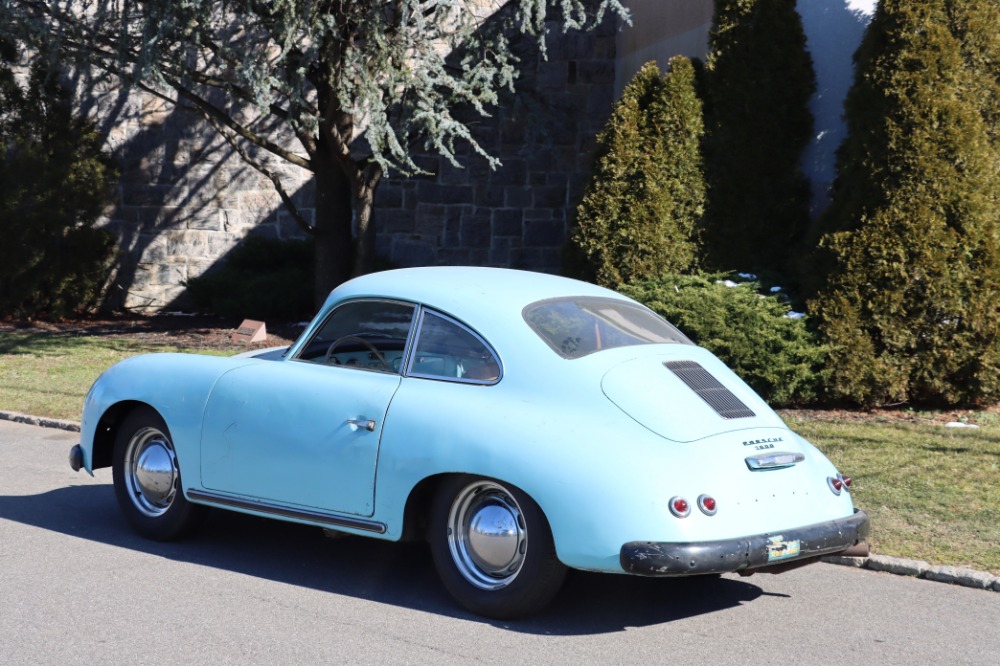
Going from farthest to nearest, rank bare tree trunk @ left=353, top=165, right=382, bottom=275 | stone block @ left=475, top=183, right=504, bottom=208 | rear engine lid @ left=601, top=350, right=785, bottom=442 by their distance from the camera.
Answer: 1. stone block @ left=475, top=183, right=504, bottom=208
2. bare tree trunk @ left=353, top=165, right=382, bottom=275
3. rear engine lid @ left=601, top=350, right=785, bottom=442

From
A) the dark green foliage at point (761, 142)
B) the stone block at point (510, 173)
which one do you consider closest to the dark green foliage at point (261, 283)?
the stone block at point (510, 173)

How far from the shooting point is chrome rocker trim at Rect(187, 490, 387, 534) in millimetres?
5773

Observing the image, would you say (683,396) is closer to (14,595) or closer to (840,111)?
(14,595)

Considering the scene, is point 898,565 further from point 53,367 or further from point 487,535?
point 53,367

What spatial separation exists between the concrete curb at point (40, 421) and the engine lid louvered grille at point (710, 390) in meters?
6.65

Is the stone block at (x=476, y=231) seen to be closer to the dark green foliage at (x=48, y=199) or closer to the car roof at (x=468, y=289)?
the dark green foliage at (x=48, y=199)

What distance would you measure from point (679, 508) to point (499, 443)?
2.85 feet

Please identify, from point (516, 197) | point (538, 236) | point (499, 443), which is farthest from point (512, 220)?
point (499, 443)

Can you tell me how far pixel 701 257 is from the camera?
1350 centimetres

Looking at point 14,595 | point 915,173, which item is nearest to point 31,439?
point 14,595

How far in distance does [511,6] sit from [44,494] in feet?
34.3

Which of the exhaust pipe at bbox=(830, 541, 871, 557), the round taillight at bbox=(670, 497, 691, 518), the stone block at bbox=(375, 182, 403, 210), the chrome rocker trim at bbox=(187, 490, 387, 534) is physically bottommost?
the chrome rocker trim at bbox=(187, 490, 387, 534)

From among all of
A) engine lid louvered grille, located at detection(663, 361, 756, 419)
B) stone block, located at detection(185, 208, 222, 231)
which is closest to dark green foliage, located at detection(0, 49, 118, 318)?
stone block, located at detection(185, 208, 222, 231)

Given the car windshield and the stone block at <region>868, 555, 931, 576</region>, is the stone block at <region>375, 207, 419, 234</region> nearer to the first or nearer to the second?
the car windshield
